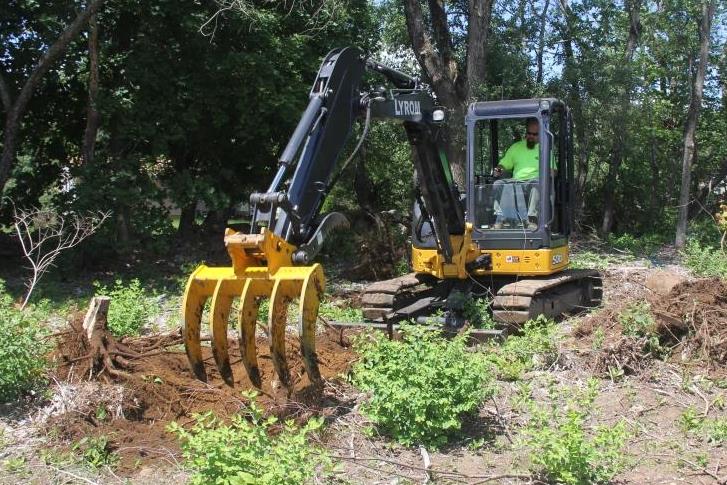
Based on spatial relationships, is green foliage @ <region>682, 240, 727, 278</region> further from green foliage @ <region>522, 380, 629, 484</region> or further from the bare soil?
green foliage @ <region>522, 380, 629, 484</region>

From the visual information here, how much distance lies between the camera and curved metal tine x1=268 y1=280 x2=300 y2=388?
5.20m

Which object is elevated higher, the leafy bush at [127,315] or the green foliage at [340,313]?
the leafy bush at [127,315]

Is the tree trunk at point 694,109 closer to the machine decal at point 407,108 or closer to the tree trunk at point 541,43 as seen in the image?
the tree trunk at point 541,43

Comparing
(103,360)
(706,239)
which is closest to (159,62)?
(103,360)

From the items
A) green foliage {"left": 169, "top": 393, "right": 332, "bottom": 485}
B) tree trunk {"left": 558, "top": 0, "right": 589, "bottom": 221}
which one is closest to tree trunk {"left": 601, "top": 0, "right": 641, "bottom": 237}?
tree trunk {"left": 558, "top": 0, "right": 589, "bottom": 221}

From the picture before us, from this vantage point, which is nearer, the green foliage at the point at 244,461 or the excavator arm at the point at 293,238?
the green foliage at the point at 244,461

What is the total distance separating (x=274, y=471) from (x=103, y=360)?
3.10 m

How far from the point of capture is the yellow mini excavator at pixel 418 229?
541 cm

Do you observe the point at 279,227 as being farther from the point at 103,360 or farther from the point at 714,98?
the point at 714,98

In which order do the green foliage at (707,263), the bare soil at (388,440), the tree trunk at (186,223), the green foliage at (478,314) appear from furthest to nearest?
the tree trunk at (186,223)
the green foliage at (707,263)
the green foliage at (478,314)
the bare soil at (388,440)

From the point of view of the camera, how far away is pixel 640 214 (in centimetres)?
2072

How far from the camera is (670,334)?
729 centimetres

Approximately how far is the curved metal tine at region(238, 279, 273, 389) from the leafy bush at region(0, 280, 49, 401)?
2.09 metres

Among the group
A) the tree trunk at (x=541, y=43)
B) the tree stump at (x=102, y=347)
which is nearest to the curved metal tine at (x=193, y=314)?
the tree stump at (x=102, y=347)
